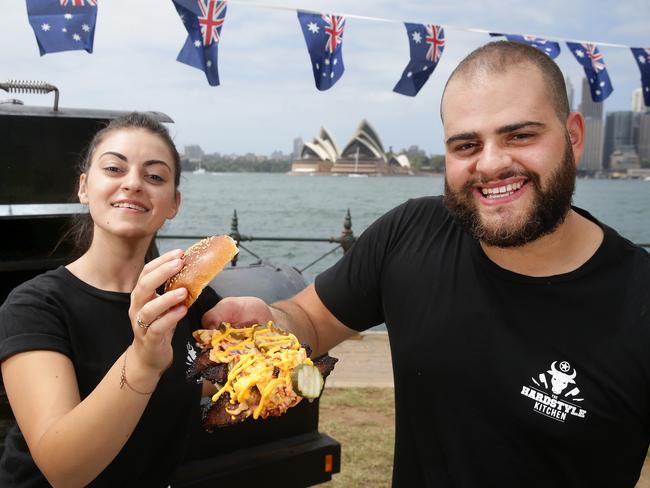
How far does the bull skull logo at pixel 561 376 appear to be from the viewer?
189 centimetres

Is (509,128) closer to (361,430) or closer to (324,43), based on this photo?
(361,430)

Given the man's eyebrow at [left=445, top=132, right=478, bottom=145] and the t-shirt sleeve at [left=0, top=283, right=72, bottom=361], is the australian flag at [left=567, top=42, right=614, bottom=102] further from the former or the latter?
the t-shirt sleeve at [left=0, top=283, right=72, bottom=361]

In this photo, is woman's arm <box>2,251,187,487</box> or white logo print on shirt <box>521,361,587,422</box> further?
white logo print on shirt <box>521,361,587,422</box>

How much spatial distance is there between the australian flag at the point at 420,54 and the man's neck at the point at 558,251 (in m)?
6.45

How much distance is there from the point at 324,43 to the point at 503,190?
5963 millimetres

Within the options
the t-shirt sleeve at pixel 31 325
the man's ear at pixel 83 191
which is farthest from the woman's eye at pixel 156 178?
the t-shirt sleeve at pixel 31 325

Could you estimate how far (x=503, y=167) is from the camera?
6.49ft

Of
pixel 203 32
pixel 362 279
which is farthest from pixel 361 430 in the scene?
pixel 203 32

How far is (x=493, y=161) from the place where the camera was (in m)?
1.98

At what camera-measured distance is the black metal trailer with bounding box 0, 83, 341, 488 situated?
317 centimetres

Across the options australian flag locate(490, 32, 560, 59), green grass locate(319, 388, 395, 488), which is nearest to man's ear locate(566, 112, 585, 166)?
green grass locate(319, 388, 395, 488)

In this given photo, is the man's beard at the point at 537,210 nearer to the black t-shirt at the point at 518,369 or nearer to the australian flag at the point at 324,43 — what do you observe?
the black t-shirt at the point at 518,369

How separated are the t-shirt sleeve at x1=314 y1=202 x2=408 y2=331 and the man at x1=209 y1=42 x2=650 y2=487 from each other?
228 millimetres

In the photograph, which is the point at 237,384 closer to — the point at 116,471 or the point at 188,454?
the point at 116,471
